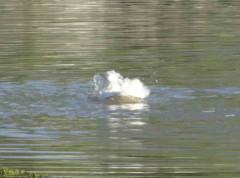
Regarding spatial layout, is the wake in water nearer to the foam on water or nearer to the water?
the foam on water

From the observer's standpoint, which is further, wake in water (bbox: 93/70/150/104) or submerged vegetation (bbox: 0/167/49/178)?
wake in water (bbox: 93/70/150/104)

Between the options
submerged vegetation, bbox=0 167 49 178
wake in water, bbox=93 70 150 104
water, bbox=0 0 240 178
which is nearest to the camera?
submerged vegetation, bbox=0 167 49 178

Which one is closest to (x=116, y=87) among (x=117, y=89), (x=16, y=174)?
(x=117, y=89)

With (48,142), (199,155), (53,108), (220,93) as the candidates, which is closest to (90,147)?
(48,142)

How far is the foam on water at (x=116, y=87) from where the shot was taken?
1622cm

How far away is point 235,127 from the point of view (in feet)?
44.9

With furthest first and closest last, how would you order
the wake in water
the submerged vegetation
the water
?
the wake in water, the water, the submerged vegetation

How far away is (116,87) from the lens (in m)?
16.3

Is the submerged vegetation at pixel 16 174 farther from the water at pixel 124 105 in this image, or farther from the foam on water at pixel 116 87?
the foam on water at pixel 116 87

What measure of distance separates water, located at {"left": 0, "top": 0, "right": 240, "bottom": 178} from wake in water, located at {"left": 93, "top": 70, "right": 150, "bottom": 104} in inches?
11.9

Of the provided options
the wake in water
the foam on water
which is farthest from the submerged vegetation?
the foam on water

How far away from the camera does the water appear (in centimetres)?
1195

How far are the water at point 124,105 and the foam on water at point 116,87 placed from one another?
12.7 inches

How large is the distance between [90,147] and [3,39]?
45.3 ft
